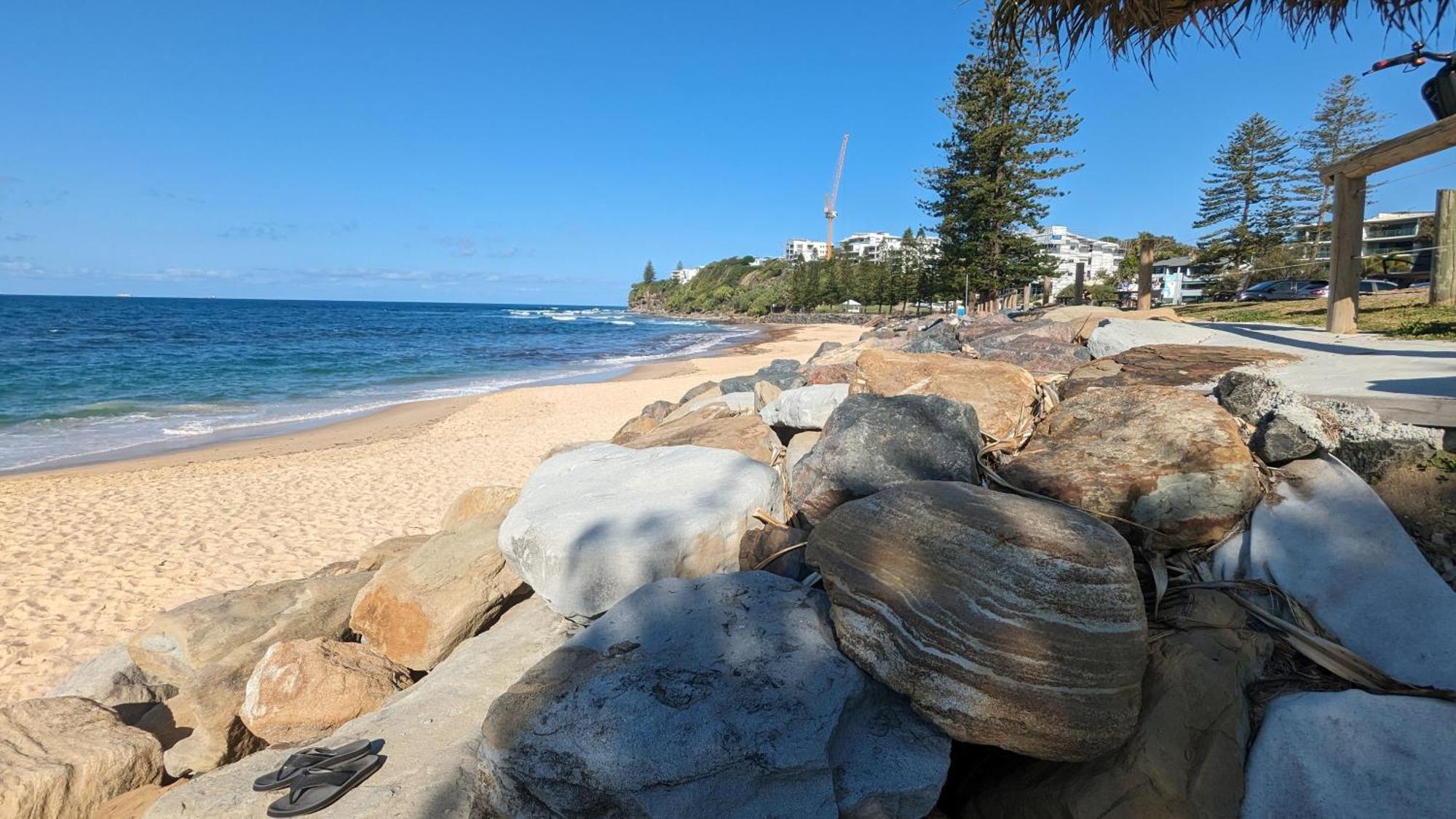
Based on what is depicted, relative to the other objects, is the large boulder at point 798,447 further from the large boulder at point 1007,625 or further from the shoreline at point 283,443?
the shoreline at point 283,443

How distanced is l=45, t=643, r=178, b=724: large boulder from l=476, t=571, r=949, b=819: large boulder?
3.40 meters

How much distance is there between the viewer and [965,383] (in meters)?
3.80

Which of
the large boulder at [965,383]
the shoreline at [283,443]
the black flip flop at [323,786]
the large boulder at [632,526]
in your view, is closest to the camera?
the black flip flop at [323,786]

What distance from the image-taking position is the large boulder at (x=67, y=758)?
9.17ft

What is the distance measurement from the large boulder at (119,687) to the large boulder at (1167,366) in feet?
18.8

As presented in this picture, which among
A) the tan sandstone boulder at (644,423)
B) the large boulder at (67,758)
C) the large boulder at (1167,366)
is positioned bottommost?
the large boulder at (67,758)

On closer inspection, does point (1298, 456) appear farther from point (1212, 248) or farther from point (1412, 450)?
point (1212, 248)

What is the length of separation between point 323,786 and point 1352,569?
3.53 meters

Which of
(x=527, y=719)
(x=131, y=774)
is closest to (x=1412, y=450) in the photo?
(x=527, y=719)

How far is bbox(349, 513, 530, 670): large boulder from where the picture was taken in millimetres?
3391

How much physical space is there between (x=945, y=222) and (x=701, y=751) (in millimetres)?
A: 28410

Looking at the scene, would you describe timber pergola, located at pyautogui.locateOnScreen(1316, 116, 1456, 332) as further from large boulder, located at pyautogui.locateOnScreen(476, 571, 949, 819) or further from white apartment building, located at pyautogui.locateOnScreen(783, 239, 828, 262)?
white apartment building, located at pyautogui.locateOnScreen(783, 239, 828, 262)

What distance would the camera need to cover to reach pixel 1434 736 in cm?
179

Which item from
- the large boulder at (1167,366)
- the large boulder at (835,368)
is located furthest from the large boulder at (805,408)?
the large boulder at (1167,366)
